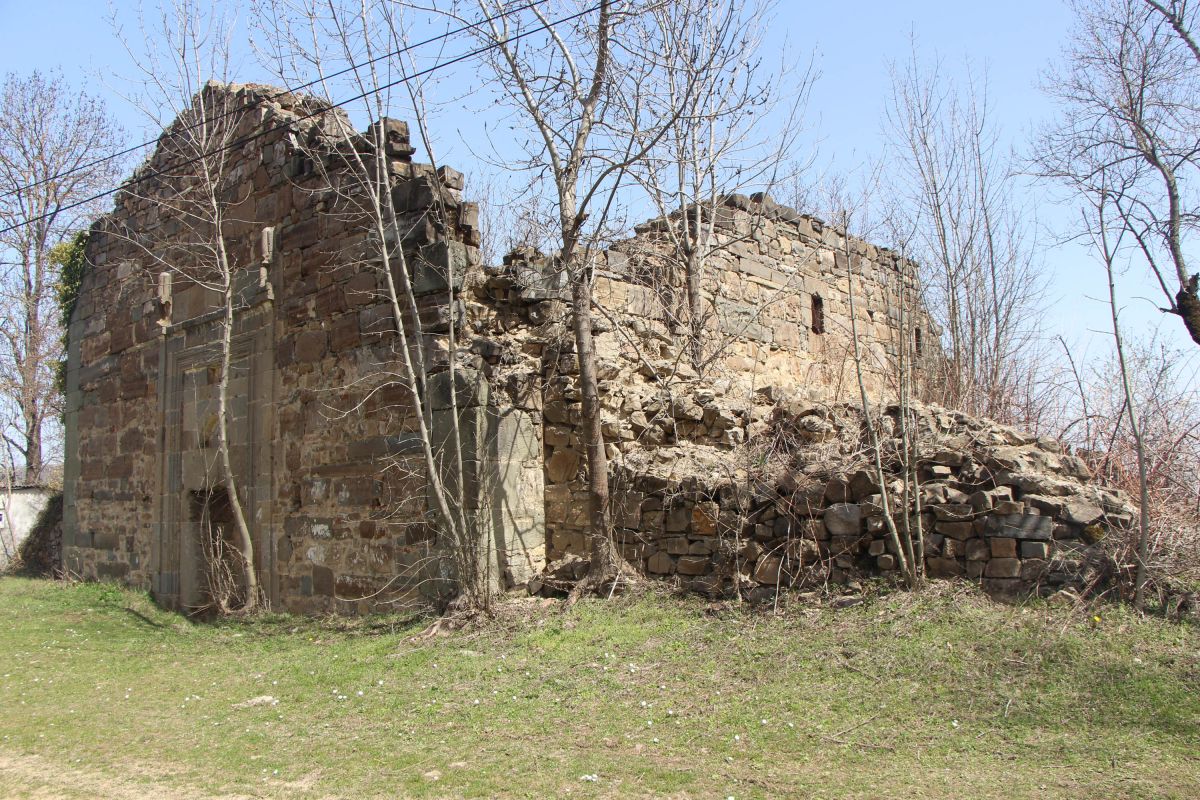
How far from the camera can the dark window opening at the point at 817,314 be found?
13.2m

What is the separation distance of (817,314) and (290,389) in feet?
23.3

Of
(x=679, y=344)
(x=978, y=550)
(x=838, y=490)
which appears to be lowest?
(x=978, y=550)

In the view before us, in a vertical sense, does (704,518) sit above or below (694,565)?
above

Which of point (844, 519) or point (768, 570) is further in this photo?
point (768, 570)

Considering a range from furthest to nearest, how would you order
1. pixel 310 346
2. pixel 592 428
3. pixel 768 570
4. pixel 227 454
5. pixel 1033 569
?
pixel 227 454 < pixel 310 346 < pixel 592 428 < pixel 768 570 < pixel 1033 569

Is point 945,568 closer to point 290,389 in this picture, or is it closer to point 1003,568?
point 1003,568

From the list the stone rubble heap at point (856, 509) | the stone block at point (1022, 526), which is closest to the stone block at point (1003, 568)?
the stone rubble heap at point (856, 509)

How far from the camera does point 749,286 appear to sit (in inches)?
476

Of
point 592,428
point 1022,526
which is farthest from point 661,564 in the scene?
point 1022,526

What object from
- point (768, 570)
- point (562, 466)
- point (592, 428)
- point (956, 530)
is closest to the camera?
point (956, 530)

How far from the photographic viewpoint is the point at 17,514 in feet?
56.4

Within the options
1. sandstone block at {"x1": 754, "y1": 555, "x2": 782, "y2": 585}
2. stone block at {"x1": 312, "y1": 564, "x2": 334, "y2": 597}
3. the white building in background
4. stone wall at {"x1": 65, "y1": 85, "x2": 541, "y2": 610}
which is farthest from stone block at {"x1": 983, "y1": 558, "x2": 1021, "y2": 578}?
the white building in background

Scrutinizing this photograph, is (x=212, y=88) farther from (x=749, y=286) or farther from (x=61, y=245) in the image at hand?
(x=61, y=245)

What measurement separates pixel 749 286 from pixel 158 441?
Answer: 7.89 metres
